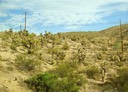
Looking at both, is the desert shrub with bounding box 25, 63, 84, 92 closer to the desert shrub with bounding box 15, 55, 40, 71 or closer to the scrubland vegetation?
the scrubland vegetation

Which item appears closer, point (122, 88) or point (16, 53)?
point (122, 88)

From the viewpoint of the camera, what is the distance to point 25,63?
24.5 metres

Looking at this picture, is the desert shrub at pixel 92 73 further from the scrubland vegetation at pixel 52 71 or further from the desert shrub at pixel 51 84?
the desert shrub at pixel 51 84

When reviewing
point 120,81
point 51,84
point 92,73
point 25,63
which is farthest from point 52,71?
point 120,81

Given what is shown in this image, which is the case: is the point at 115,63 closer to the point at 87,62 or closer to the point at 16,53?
the point at 87,62

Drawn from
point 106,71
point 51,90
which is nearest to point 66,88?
point 51,90

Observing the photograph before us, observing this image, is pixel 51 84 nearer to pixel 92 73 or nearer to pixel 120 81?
pixel 120 81

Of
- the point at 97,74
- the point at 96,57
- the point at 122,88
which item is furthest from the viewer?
the point at 96,57

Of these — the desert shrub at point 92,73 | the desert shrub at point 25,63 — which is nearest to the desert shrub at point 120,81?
the desert shrub at point 92,73

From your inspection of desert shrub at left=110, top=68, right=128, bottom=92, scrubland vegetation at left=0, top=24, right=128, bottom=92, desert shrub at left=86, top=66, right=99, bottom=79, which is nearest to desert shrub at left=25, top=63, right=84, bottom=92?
scrubland vegetation at left=0, top=24, right=128, bottom=92

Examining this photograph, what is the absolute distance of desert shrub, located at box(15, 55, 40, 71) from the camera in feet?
79.7

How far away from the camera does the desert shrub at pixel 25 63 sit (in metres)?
24.3

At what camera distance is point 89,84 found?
23.8 m

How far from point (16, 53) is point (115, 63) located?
10.2 metres
